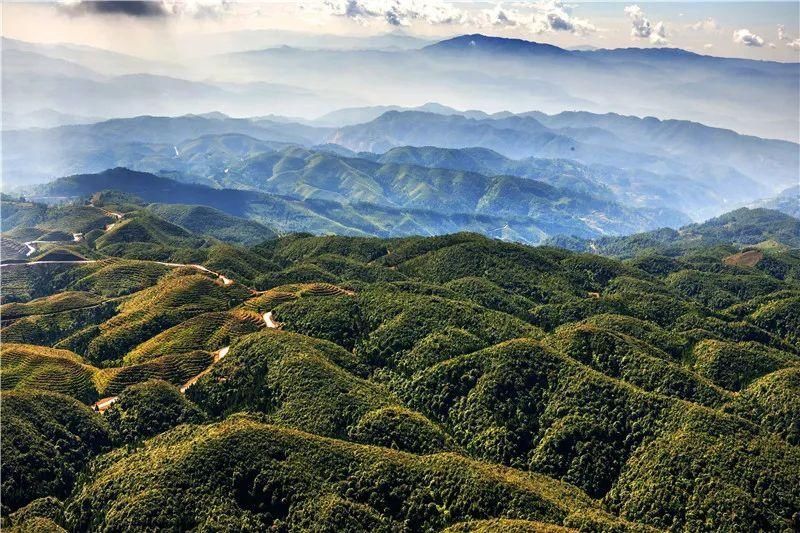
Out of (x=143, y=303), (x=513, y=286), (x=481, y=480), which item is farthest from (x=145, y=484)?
(x=513, y=286)

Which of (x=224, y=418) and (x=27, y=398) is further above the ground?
(x=27, y=398)

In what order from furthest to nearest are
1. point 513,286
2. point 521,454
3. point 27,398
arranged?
1. point 513,286
2. point 521,454
3. point 27,398

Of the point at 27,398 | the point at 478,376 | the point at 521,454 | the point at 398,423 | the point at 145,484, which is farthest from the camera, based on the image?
the point at 478,376

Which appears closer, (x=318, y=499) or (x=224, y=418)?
(x=318, y=499)

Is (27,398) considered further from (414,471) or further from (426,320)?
(426,320)

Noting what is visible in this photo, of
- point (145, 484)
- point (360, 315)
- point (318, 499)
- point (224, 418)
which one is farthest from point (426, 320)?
point (145, 484)

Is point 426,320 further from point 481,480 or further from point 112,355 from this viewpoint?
point 112,355
